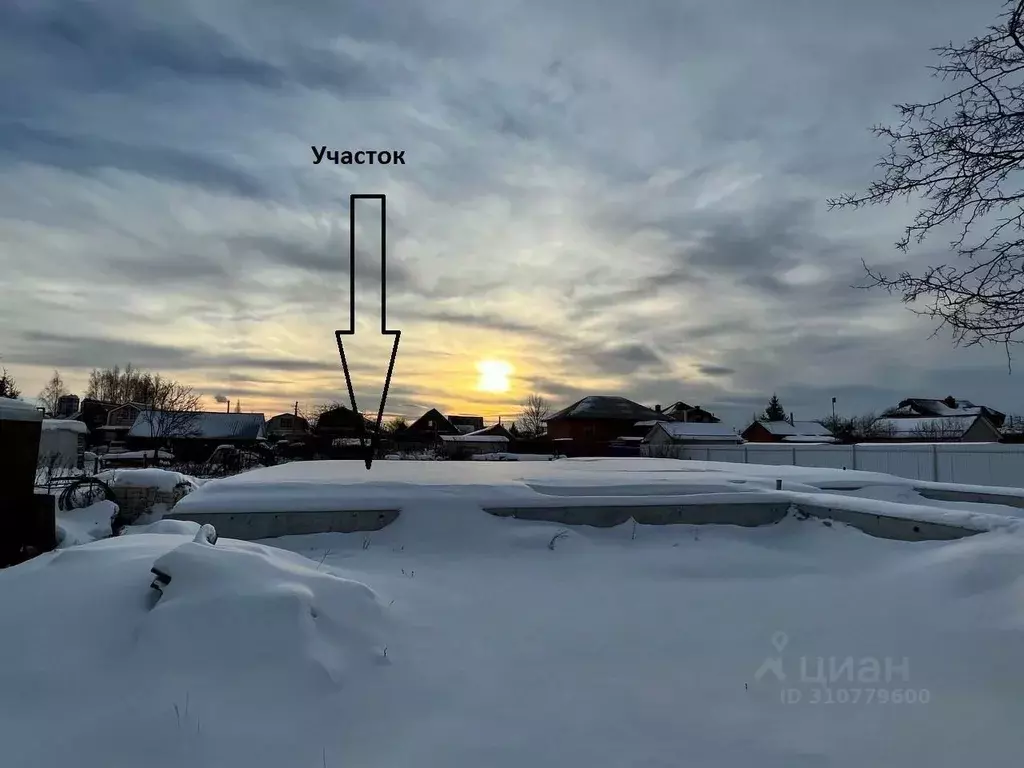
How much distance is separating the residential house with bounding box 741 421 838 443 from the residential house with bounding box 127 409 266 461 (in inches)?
1848

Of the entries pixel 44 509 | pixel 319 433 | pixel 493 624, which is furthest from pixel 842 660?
pixel 319 433

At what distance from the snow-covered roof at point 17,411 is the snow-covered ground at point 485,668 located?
0.94 metres

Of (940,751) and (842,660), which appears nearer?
(940,751)

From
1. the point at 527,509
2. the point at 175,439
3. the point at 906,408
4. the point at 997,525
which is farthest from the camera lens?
the point at 906,408

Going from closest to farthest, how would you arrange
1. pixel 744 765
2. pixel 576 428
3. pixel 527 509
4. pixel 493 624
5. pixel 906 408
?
pixel 744 765 < pixel 493 624 < pixel 527 509 < pixel 576 428 < pixel 906 408

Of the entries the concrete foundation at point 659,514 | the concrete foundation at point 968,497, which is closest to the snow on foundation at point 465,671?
the concrete foundation at point 659,514

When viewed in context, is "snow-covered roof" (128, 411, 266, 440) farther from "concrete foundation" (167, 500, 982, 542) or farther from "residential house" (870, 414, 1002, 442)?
"residential house" (870, 414, 1002, 442)

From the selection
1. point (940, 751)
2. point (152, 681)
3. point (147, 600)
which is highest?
point (147, 600)

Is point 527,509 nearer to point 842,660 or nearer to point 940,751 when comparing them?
point 842,660

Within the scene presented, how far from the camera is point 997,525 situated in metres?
7.16

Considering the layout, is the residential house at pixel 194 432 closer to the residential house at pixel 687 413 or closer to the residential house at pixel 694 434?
the residential house at pixel 694 434

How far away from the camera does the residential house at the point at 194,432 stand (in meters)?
46.1

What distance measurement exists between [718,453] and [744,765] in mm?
27775

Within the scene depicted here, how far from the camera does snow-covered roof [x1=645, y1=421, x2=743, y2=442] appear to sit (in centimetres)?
5312
